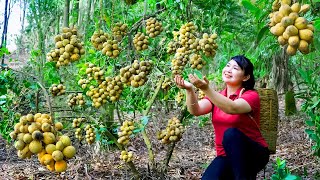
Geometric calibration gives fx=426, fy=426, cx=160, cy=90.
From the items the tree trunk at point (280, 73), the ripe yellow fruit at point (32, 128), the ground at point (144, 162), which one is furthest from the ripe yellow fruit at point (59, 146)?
the tree trunk at point (280, 73)

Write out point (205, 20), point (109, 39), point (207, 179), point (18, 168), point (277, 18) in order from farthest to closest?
point (18, 168)
point (205, 20)
point (109, 39)
point (207, 179)
point (277, 18)

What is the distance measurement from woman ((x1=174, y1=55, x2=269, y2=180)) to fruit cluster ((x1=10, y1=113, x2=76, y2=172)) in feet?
4.17

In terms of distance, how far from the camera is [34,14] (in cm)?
554

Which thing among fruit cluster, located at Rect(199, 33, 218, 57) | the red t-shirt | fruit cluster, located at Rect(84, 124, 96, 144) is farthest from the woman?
fruit cluster, located at Rect(84, 124, 96, 144)

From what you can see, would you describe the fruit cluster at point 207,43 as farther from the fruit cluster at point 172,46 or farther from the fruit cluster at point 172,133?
the fruit cluster at point 172,133

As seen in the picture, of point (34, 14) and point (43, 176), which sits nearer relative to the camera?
point (43, 176)

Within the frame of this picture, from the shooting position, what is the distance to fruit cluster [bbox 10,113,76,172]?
1533mm

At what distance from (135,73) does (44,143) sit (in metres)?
1.76

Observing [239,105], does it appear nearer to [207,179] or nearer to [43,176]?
[207,179]

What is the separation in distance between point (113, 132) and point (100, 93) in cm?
106

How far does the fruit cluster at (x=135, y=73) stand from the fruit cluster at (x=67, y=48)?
656mm

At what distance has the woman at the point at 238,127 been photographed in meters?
2.83

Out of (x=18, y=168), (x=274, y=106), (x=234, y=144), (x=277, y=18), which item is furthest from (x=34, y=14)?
(x=277, y=18)

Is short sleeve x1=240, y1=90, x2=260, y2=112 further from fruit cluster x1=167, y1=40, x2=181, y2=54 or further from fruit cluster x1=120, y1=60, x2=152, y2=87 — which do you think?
fruit cluster x1=167, y1=40, x2=181, y2=54
